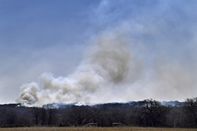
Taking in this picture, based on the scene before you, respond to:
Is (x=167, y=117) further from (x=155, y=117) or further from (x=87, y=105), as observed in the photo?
(x=87, y=105)

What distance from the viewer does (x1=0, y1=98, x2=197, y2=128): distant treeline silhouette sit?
8619 cm

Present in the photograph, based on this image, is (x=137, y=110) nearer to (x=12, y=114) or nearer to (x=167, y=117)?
(x=167, y=117)

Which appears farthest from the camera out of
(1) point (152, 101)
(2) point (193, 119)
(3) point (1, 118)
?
(3) point (1, 118)

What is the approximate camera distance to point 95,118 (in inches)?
3688

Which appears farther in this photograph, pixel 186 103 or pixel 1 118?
pixel 1 118

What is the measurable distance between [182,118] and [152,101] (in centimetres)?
729

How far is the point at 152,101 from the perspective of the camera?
89625 mm

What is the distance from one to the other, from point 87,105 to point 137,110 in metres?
14.5

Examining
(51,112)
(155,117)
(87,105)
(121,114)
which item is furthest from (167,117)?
(51,112)

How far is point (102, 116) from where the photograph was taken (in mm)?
94375

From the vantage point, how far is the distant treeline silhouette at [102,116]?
86.2m

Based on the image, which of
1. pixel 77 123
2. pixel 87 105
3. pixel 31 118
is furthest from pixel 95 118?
pixel 31 118

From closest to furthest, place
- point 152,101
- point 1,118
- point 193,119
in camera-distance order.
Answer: point 193,119
point 152,101
point 1,118

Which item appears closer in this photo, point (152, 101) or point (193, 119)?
point (193, 119)
